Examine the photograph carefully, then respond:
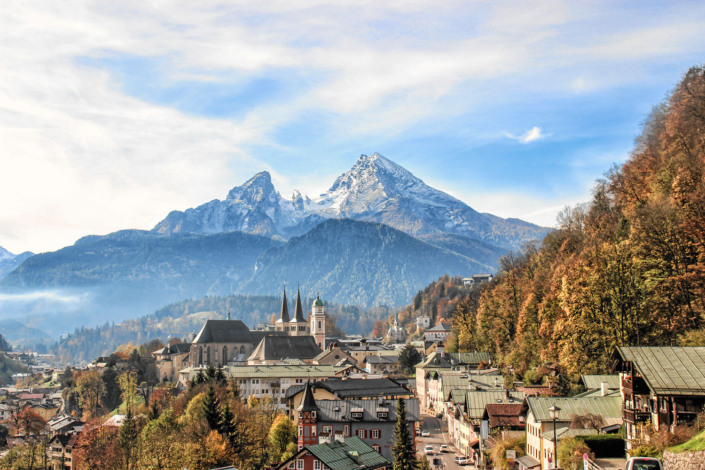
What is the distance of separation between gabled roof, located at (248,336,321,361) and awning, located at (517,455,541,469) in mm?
109213

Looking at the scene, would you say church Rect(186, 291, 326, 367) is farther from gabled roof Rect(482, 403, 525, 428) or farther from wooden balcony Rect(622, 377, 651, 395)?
wooden balcony Rect(622, 377, 651, 395)

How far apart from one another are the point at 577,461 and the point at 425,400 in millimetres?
77216

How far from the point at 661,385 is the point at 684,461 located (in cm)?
664

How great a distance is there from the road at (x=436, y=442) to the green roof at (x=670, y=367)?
3182 cm

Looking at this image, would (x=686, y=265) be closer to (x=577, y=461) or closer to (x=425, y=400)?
(x=577, y=461)

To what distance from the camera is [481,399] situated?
69.1 meters

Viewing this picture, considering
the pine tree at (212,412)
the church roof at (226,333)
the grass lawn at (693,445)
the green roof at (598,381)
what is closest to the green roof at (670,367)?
the grass lawn at (693,445)

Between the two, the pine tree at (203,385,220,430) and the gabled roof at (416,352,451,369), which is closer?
the pine tree at (203,385,220,430)

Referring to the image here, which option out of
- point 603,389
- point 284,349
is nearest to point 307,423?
point 603,389

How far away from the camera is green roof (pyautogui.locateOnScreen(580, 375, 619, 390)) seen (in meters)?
49.3

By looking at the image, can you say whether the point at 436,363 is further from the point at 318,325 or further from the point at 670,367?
the point at 670,367

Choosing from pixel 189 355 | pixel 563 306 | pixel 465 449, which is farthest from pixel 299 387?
pixel 189 355

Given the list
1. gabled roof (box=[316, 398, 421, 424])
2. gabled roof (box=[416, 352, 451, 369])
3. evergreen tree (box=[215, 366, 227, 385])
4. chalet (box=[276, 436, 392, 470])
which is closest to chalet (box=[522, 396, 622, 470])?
chalet (box=[276, 436, 392, 470])

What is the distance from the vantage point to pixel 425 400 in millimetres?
113500
